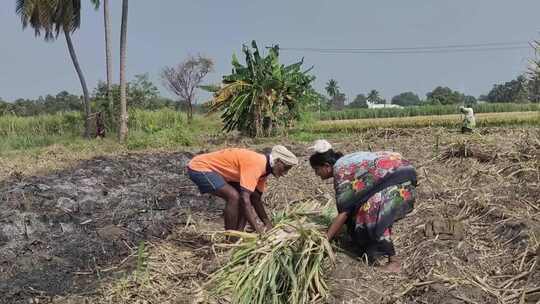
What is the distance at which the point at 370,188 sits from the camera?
392cm

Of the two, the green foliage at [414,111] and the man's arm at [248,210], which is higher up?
the man's arm at [248,210]

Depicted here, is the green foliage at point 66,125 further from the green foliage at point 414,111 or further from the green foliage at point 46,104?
the green foliage at point 414,111

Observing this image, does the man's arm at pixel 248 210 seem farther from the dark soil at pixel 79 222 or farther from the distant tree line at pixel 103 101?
the distant tree line at pixel 103 101

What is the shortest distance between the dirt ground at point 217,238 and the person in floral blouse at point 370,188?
9.3 inches

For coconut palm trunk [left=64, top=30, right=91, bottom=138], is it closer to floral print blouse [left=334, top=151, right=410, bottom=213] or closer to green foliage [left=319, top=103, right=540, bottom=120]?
floral print blouse [left=334, top=151, right=410, bottom=213]

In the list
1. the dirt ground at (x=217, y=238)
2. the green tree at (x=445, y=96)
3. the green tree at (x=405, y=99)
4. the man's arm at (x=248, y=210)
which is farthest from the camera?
the green tree at (x=405, y=99)

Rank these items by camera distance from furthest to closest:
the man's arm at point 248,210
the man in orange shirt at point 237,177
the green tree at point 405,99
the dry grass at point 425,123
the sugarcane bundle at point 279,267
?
the green tree at point 405,99 < the dry grass at point 425,123 < the man in orange shirt at point 237,177 < the man's arm at point 248,210 < the sugarcane bundle at point 279,267

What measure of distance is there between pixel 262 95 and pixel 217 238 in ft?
34.6

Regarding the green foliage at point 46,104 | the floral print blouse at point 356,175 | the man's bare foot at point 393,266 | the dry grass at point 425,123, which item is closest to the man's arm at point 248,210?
the floral print blouse at point 356,175

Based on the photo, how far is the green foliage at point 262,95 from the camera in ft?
49.8

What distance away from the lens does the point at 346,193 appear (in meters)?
3.91

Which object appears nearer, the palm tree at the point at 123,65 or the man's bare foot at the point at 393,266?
the man's bare foot at the point at 393,266

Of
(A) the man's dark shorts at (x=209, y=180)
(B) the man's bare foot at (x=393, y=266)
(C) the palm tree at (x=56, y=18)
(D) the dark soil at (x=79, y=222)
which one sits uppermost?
(C) the palm tree at (x=56, y=18)

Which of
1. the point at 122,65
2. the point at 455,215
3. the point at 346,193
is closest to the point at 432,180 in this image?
the point at 455,215
